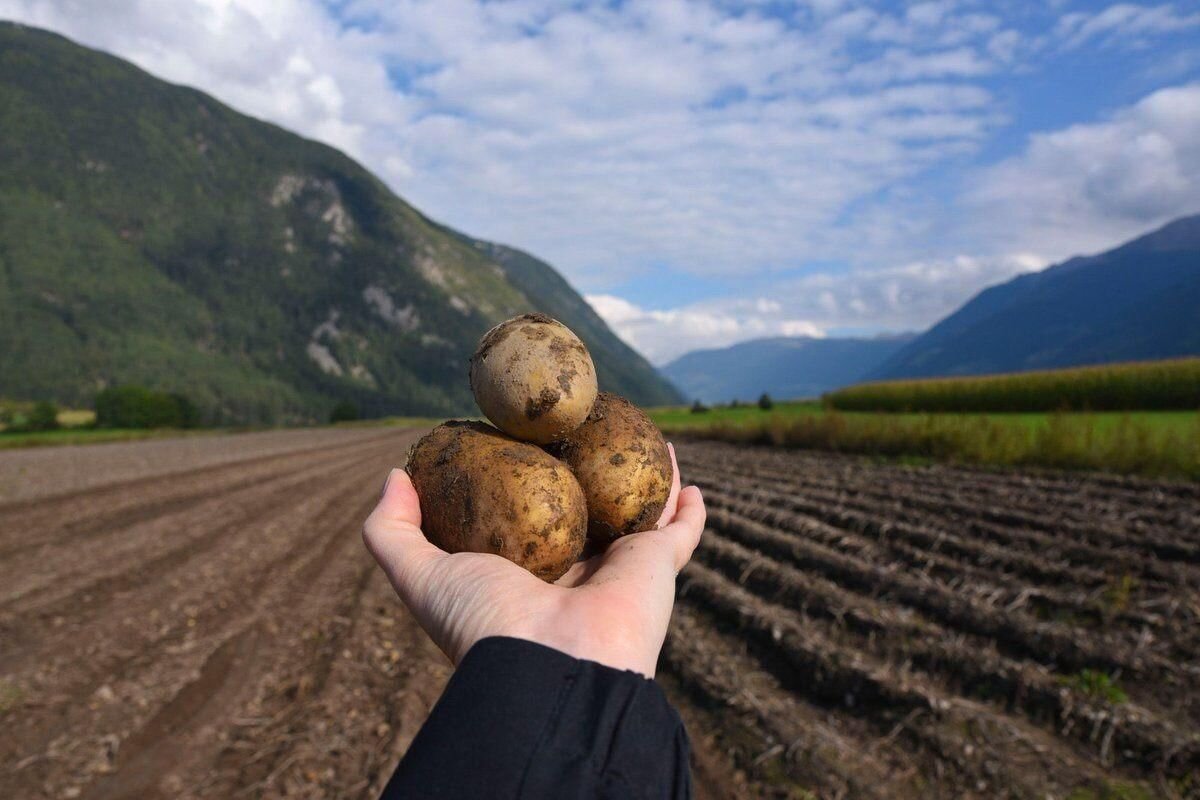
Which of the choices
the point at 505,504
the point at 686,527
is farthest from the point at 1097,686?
the point at 505,504

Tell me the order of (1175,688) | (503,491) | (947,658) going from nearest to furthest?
(503,491) → (1175,688) → (947,658)

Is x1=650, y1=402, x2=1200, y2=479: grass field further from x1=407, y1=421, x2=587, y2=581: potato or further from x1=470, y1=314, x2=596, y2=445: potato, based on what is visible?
x1=407, y1=421, x2=587, y2=581: potato

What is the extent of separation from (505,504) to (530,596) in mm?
705

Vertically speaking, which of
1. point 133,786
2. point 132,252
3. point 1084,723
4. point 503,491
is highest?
point 132,252

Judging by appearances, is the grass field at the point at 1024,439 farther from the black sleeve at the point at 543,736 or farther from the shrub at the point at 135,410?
the shrub at the point at 135,410

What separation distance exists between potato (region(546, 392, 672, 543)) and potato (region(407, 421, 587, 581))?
0.16 m

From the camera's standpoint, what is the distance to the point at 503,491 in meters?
2.63

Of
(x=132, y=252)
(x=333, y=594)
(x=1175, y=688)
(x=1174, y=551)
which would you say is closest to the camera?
(x=1175, y=688)

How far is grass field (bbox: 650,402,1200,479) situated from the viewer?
48.5 ft

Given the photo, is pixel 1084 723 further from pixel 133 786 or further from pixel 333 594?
pixel 333 594

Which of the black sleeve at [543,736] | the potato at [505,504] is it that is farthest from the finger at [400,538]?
the black sleeve at [543,736]

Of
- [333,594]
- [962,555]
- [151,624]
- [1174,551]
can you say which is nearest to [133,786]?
[151,624]

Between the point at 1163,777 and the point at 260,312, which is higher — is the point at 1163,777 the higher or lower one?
the lower one

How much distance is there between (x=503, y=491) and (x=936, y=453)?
2084 centimetres
